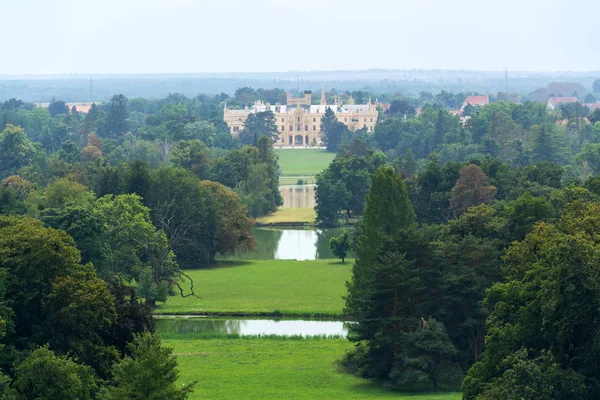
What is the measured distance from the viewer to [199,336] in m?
50.0

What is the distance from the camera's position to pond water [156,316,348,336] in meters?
51.5

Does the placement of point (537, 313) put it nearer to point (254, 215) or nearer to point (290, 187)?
point (254, 215)

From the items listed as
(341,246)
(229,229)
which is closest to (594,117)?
(341,246)

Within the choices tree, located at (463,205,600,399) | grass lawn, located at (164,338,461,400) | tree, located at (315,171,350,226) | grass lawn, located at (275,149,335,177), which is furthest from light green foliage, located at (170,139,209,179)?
tree, located at (463,205,600,399)

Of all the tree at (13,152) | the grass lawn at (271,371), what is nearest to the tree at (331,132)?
the tree at (13,152)

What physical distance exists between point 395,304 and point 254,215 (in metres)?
51.4

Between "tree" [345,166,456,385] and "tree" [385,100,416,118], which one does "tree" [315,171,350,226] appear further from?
"tree" [385,100,416,118]

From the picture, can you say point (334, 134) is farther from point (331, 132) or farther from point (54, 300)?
point (54, 300)

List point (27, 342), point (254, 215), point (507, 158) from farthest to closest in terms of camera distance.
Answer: point (507, 158)
point (254, 215)
point (27, 342)

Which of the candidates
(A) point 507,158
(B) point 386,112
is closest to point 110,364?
(A) point 507,158

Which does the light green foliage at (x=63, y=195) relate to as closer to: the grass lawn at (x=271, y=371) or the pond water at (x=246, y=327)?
the pond water at (x=246, y=327)

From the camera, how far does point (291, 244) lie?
273ft

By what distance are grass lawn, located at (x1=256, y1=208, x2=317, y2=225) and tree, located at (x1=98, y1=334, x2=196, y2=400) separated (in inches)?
2383

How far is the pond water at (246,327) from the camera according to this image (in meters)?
51.5
